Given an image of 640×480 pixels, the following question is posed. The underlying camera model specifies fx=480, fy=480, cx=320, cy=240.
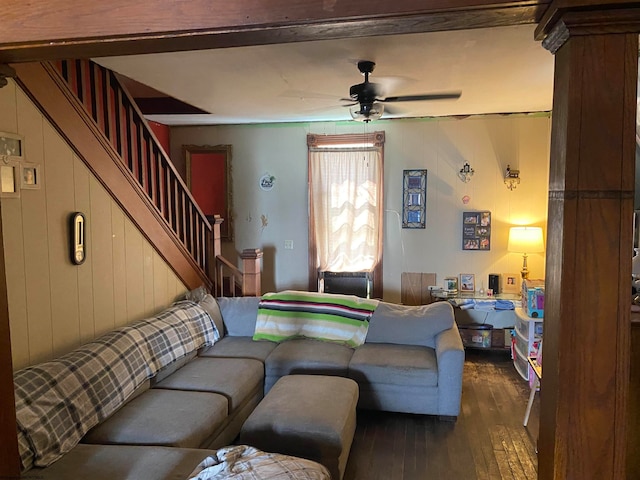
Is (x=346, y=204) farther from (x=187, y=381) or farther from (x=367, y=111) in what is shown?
(x=187, y=381)

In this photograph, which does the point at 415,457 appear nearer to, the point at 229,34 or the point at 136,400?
the point at 136,400

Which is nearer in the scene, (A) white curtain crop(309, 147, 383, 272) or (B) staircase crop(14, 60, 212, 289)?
(B) staircase crop(14, 60, 212, 289)

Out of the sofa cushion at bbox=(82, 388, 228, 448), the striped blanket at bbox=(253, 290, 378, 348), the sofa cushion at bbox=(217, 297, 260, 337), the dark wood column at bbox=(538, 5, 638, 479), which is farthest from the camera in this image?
the sofa cushion at bbox=(217, 297, 260, 337)

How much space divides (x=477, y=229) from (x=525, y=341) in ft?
4.99

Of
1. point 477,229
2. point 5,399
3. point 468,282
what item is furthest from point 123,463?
point 477,229

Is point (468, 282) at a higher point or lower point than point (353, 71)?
lower

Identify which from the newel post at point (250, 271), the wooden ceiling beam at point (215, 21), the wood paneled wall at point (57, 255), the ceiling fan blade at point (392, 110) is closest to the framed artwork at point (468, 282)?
the ceiling fan blade at point (392, 110)

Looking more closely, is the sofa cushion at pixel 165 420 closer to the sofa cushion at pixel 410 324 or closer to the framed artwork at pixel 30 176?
the framed artwork at pixel 30 176

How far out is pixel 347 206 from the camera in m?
5.69

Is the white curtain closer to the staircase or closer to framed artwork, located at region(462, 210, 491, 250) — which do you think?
framed artwork, located at region(462, 210, 491, 250)

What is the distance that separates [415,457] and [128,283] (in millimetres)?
2335

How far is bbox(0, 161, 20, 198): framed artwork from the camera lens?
237 cm

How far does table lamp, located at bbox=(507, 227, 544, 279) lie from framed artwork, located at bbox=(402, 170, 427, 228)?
97 centimetres

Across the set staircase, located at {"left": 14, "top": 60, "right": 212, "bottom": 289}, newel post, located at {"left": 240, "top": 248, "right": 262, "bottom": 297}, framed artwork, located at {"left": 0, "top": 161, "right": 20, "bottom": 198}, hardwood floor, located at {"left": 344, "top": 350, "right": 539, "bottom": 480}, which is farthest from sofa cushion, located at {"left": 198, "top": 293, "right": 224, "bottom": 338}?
framed artwork, located at {"left": 0, "top": 161, "right": 20, "bottom": 198}
